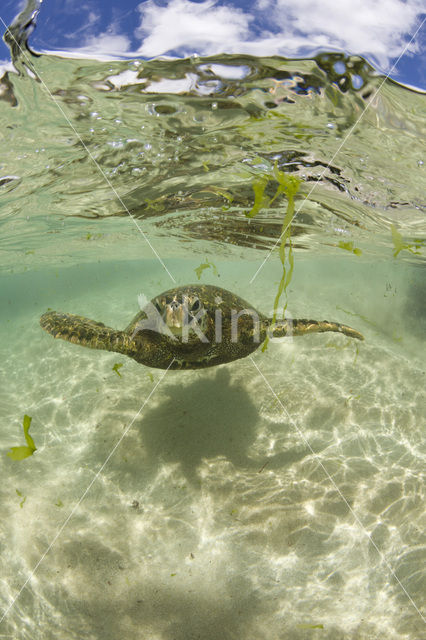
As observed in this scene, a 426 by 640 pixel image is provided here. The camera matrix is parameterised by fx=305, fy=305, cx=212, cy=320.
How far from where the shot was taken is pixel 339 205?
1039 cm

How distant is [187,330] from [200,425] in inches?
102

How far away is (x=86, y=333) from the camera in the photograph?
6.55 m

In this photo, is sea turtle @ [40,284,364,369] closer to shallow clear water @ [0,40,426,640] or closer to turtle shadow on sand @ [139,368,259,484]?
turtle shadow on sand @ [139,368,259,484]

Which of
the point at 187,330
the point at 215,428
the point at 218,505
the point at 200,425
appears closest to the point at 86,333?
the point at 187,330

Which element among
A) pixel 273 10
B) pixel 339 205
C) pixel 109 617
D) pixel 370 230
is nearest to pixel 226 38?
pixel 273 10

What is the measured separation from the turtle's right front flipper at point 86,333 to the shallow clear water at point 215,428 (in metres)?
2.01

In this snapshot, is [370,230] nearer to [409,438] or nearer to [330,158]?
[330,158]

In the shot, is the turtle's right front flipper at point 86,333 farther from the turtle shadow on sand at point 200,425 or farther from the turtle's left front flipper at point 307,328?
the turtle's left front flipper at point 307,328

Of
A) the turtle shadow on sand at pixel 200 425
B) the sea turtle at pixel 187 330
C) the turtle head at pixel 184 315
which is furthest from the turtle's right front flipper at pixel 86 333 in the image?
the turtle shadow on sand at pixel 200 425

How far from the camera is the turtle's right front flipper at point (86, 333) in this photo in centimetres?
627

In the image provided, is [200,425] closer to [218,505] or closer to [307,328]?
[218,505]

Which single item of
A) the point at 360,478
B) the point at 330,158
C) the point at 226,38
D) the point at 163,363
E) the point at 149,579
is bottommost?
the point at 360,478

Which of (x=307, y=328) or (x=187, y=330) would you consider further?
(x=307, y=328)

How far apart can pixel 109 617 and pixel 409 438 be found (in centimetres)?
656
